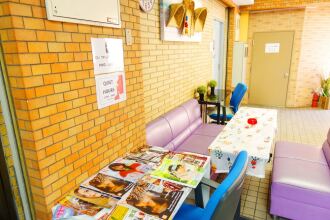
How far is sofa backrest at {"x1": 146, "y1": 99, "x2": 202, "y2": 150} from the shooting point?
8.48ft

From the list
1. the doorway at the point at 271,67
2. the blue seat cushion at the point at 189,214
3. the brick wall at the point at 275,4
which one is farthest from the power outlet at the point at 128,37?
the doorway at the point at 271,67

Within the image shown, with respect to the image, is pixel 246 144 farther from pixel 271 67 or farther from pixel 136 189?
pixel 271 67

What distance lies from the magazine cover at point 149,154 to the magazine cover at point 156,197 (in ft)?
0.97

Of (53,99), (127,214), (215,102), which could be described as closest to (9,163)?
(53,99)

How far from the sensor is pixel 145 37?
8.63 ft

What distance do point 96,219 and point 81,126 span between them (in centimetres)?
59

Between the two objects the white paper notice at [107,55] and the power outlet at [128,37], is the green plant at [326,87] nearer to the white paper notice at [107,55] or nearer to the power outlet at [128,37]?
the power outlet at [128,37]

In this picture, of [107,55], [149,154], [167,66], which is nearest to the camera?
[107,55]

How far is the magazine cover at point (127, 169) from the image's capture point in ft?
5.31

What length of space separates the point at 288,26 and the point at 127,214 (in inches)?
260

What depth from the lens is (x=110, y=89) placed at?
1.74 metres

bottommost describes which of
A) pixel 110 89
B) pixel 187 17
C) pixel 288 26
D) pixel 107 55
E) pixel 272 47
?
pixel 110 89

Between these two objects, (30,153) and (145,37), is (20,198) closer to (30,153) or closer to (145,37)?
(30,153)

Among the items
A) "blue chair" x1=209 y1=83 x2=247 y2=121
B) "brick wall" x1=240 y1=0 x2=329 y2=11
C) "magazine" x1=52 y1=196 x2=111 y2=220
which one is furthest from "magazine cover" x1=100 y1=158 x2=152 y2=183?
"brick wall" x1=240 y1=0 x2=329 y2=11
